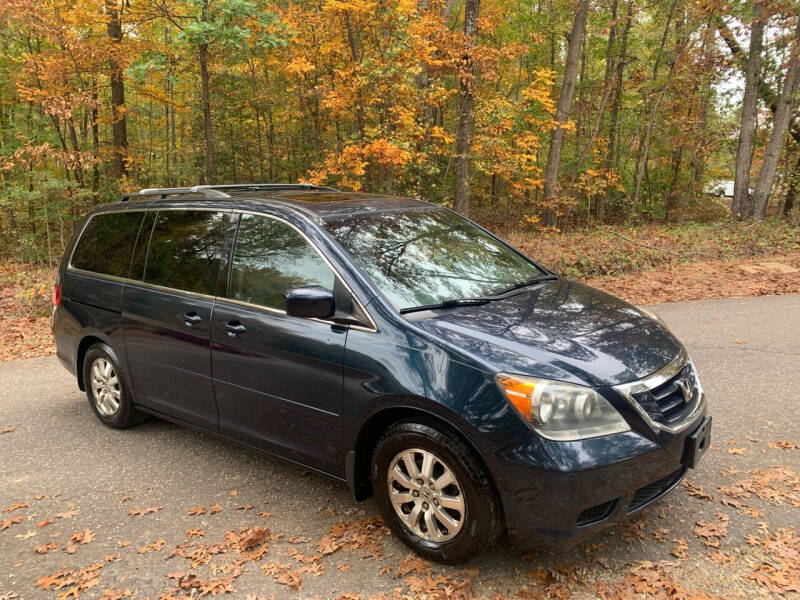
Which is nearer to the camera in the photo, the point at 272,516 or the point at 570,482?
the point at 570,482

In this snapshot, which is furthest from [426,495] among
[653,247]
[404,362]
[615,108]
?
[615,108]

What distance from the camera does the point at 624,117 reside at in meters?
20.3

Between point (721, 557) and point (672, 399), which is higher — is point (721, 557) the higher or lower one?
the lower one

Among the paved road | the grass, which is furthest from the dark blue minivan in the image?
the grass

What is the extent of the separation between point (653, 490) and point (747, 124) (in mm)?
16602

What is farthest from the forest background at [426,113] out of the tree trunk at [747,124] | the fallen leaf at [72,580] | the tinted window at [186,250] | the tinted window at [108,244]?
the fallen leaf at [72,580]

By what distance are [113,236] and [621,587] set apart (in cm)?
445

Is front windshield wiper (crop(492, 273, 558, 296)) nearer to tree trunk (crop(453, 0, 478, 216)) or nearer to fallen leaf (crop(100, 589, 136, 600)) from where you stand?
fallen leaf (crop(100, 589, 136, 600))

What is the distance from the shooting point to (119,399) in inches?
186

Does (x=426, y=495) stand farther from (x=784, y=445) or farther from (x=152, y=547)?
(x=784, y=445)

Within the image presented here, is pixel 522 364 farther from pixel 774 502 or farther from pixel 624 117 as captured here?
pixel 624 117

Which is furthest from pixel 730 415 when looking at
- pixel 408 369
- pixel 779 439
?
pixel 408 369

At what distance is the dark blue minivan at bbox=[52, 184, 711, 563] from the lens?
2.66m

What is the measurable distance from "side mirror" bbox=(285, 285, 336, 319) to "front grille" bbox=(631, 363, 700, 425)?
161 cm
